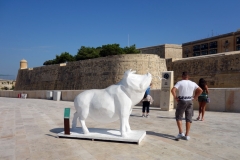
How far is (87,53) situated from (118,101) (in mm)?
46179

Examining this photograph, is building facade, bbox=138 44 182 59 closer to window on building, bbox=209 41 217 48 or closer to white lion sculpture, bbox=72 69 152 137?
window on building, bbox=209 41 217 48

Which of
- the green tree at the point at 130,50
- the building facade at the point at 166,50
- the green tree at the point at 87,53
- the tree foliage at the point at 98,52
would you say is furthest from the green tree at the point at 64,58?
the building facade at the point at 166,50

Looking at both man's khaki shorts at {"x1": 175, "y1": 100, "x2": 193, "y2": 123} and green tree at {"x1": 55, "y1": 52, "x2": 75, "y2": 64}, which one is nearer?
man's khaki shorts at {"x1": 175, "y1": 100, "x2": 193, "y2": 123}

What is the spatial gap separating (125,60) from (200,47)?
96.8 feet

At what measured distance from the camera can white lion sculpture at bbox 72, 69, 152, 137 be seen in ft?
15.2

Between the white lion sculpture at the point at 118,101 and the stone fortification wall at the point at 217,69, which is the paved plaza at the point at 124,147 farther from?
the stone fortification wall at the point at 217,69

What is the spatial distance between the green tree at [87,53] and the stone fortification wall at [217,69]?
2383 cm

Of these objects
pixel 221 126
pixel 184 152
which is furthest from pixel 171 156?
pixel 221 126

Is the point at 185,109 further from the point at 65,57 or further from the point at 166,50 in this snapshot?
the point at 65,57

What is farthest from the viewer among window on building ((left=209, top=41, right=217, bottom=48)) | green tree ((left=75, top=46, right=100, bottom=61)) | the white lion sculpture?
green tree ((left=75, top=46, right=100, bottom=61))

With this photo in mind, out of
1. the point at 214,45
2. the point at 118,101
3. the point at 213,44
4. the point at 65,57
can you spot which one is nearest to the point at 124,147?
the point at 118,101

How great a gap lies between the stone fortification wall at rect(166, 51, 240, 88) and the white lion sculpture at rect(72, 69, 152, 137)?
21.9 meters

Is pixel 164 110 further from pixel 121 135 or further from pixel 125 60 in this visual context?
pixel 125 60

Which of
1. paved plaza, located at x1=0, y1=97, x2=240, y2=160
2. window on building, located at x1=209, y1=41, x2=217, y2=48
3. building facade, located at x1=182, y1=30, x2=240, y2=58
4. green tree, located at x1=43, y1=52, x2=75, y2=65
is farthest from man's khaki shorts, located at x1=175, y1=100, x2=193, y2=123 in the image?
green tree, located at x1=43, y1=52, x2=75, y2=65
